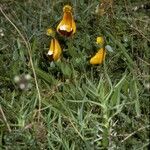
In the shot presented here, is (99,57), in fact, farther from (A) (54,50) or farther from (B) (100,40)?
(A) (54,50)

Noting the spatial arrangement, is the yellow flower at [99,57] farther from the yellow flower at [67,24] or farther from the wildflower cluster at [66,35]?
the yellow flower at [67,24]

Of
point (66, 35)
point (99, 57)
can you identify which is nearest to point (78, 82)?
point (99, 57)

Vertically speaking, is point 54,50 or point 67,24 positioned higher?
point 67,24

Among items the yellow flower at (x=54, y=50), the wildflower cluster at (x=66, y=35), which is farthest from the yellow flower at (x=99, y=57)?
the yellow flower at (x=54, y=50)

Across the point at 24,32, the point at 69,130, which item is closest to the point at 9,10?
the point at 24,32

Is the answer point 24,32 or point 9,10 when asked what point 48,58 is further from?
point 9,10
